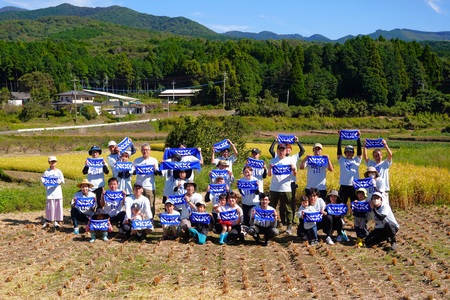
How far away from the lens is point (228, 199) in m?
10.2

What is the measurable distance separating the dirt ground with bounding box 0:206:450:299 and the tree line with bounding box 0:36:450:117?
51.3 m

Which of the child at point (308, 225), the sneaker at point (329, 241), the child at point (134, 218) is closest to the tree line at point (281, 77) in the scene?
the child at point (134, 218)

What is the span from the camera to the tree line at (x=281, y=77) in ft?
226

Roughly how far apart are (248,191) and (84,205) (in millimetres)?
3380

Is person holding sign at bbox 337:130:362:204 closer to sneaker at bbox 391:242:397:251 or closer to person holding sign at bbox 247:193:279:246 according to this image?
sneaker at bbox 391:242:397:251

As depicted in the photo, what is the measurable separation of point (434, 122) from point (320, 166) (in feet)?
178

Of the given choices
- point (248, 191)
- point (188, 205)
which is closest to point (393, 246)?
point (248, 191)

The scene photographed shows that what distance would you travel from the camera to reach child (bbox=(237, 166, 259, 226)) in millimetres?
10633

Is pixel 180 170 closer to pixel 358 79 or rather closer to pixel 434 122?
pixel 434 122

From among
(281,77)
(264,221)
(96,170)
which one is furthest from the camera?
(281,77)

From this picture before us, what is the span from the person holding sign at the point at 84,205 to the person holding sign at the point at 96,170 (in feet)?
1.60

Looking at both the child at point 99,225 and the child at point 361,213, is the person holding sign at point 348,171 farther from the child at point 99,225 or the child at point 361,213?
the child at point 99,225

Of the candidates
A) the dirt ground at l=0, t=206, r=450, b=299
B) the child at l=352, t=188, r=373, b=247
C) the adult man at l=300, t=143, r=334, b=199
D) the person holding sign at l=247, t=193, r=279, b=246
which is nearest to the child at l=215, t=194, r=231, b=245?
the dirt ground at l=0, t=206, r=450, b=299

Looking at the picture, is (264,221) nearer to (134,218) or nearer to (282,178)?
(282,178)
